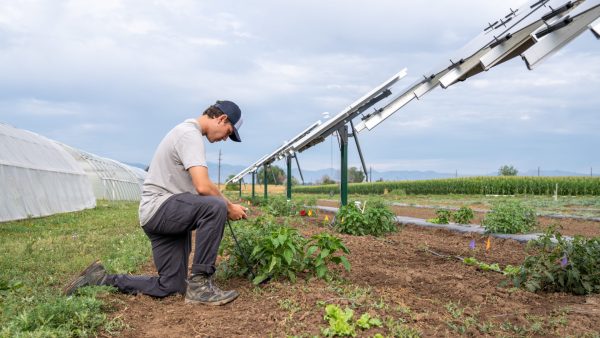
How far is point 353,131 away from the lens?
11422mm

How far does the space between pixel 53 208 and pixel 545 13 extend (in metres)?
16.3

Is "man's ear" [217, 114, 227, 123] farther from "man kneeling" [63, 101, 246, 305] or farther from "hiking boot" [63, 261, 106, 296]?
"hiking boot" [63, 261, 106, 296]

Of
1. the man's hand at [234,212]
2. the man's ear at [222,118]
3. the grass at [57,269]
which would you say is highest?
the man's ear at [222,118]

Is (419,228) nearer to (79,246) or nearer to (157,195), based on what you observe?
(79,246)

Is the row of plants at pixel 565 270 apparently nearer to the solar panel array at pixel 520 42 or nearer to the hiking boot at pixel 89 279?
the solar panel array at pixel 520 42

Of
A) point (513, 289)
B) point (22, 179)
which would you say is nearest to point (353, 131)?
point (513, 289)

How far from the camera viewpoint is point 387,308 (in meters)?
3.73

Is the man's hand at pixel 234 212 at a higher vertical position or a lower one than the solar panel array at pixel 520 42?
lower

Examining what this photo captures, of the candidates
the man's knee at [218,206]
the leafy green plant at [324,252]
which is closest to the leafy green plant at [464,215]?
the leafy green plant at [324,252]

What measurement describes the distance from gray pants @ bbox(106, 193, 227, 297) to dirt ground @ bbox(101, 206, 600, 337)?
12 centimetres

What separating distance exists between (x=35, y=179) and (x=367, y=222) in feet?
41.2

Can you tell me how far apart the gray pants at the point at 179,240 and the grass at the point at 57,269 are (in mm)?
379

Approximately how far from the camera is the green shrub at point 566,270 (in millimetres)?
4656

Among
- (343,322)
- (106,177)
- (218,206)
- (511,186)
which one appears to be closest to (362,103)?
(218,206)
